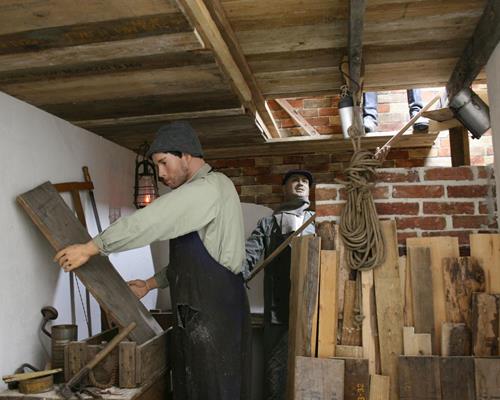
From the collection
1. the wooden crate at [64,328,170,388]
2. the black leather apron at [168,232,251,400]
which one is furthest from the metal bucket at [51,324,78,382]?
the black leather apron at [168,232,251,400]

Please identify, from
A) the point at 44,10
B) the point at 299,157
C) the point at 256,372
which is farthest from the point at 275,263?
the point at 44,10

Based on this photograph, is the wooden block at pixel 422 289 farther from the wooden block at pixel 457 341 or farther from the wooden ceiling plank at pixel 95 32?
the wooden ceiling plank at pixel 95 32

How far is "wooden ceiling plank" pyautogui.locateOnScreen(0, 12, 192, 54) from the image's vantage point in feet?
5.23

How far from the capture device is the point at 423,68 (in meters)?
2.58

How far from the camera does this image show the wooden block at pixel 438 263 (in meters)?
2.09

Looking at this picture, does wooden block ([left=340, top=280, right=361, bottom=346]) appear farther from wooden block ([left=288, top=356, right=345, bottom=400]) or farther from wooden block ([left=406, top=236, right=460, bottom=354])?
wooden block ([left=406, top=236, right=460, bottom=354])

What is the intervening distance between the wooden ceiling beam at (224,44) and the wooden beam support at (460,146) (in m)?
1.51

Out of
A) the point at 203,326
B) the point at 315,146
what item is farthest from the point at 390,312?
the point at 315,146

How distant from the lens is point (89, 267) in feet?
7.40

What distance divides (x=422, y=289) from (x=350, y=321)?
0.36m

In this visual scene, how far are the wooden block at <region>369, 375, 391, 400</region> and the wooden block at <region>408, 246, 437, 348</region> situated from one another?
10.3 inches

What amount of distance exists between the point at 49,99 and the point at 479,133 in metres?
2.25

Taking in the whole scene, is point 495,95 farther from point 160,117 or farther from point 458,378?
point 160,117

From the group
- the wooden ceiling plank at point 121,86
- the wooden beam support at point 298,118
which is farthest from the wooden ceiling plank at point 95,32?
the wooden beam support at point 298,118
